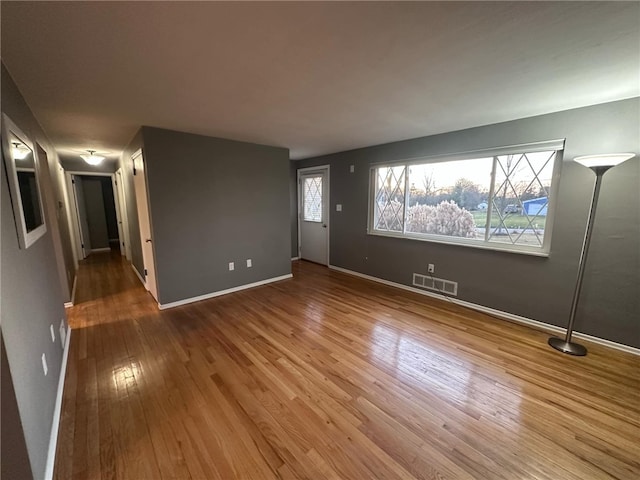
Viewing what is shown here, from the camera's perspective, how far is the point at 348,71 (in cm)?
173

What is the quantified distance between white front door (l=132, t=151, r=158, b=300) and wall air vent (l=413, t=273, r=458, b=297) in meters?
3.72

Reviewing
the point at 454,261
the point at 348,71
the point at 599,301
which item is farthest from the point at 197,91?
the point at 599,301

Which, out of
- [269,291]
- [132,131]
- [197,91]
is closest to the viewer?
[197,91]

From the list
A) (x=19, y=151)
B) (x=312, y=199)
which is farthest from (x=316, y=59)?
(x=312, y=199)

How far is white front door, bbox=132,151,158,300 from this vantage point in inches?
130

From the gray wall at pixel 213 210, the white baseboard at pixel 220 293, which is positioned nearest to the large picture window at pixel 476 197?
the gray wall at pixel 213 210

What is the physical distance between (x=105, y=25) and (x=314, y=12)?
1.03 metres

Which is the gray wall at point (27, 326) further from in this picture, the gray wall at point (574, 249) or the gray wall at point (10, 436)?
the gray wall at point (574, 249)

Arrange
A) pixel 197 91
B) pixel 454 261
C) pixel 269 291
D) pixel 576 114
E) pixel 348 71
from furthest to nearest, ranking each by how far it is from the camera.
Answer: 1. pixel 269 291
2. pixel 454 261
3. pixel 576 114
4. pixel 197 91
5. pixel 348 71

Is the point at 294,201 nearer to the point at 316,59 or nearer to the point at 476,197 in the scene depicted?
the point at 476,197

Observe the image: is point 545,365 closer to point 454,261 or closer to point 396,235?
point 454,261

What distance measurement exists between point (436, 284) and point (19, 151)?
430 centimetres

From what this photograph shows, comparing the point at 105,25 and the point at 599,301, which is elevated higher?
the point at 105,25

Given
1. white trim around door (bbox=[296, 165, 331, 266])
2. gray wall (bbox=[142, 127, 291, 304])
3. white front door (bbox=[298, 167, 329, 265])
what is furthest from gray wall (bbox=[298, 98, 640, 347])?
gray wall (bbox=[142, 127, 291, 304])
